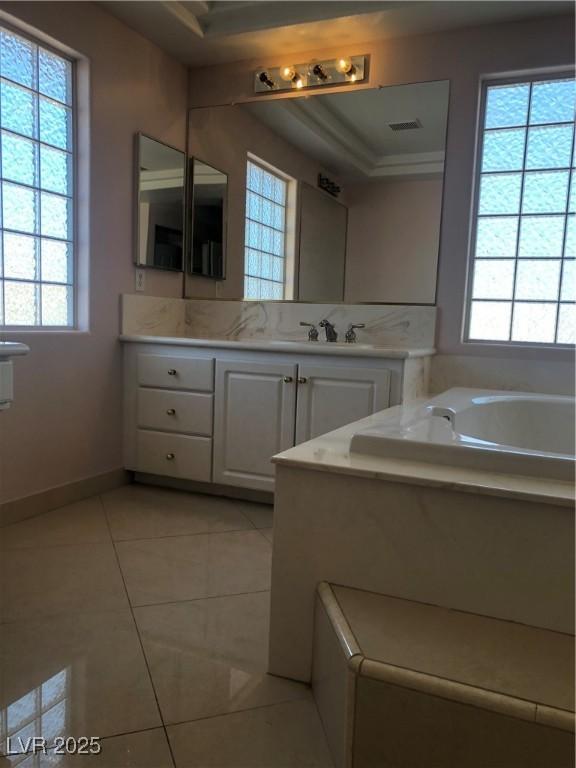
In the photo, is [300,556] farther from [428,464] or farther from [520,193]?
[520,193]

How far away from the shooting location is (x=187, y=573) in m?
2.01

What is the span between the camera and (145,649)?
1539 mm

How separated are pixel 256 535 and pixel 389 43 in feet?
8.06

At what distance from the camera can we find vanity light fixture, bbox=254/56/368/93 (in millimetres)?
2963

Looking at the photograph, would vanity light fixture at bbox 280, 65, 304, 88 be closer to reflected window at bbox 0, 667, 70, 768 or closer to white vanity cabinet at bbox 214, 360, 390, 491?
white vanity cabinet at bbox 214, 360, 390, 491

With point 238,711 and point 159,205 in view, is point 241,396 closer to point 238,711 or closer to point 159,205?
point 159,205

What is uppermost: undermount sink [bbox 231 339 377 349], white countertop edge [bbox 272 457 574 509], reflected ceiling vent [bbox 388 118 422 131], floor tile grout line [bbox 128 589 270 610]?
reflected ceiling vent [bbox 388 118 422 131]

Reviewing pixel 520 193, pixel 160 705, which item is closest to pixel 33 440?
pixel 160 705

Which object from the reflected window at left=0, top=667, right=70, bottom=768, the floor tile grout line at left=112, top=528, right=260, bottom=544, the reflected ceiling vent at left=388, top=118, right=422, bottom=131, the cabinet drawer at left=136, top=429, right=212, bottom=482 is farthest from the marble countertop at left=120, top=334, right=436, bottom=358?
the reflected window at left=0, top=667, right=70, bottom=768

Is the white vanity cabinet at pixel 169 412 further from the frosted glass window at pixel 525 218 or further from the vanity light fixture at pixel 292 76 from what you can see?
the vanity light fixture at pixel 292 76

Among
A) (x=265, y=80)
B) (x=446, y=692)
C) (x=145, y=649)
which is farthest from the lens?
(x=265, y=80)

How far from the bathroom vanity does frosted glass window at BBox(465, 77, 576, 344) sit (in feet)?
1.63

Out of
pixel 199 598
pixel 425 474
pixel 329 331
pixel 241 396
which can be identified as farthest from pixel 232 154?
pixel 425 474

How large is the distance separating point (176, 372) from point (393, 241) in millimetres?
1279
